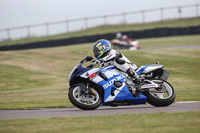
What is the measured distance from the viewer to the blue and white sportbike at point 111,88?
8383mm

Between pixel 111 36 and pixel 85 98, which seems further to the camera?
pixel 111 36

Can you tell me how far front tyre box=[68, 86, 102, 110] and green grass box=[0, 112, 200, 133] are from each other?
115 cm

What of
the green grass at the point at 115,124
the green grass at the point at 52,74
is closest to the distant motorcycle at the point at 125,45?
the green grass at the point at 52,74

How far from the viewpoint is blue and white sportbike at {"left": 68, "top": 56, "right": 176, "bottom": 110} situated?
838 centimetres

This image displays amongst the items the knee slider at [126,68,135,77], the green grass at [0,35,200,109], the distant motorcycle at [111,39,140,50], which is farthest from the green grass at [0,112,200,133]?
the distant motorcycle at [111,39,140,50]

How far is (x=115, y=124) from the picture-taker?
6199 mm

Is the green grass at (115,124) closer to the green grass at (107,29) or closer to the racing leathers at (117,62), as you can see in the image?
the racing leathers at (117,62)

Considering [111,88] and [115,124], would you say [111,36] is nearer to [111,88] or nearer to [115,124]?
[111,88]

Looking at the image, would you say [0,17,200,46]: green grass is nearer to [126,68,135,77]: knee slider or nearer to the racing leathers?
the racing leathers

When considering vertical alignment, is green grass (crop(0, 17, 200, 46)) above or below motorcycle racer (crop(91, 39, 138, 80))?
below

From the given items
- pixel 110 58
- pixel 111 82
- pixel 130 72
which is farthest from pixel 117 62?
pixel 111 82

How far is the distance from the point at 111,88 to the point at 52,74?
949cm

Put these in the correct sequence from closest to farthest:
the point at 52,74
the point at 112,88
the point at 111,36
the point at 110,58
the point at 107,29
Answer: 1. the point at 112,88
2. the point at 110,58
3. the point at 52,74
4. the point at 111,36
5. the point at 107,29

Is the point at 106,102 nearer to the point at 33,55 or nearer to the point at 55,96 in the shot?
the point at 55,96
